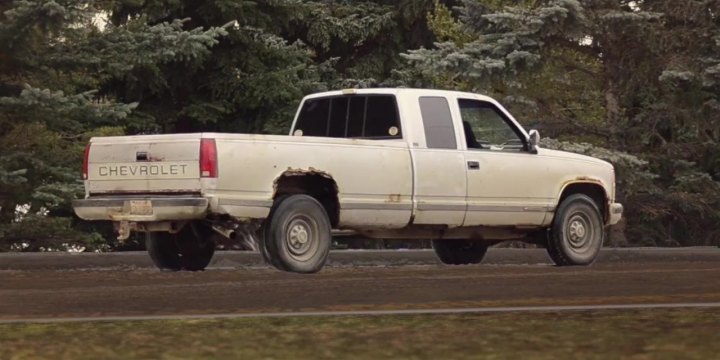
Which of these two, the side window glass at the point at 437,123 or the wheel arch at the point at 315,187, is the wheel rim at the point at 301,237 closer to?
the wheel arch at the point at 315,187

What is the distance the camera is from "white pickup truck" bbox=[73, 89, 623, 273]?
12133 mm

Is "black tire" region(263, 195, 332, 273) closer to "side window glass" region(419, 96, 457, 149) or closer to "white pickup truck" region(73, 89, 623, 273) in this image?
"white pickup truck" region(73, 89, 623, 273)

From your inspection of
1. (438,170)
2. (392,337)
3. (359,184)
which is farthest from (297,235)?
(392,337)

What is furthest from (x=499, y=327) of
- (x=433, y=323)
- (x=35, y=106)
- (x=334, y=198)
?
(x=35, y=106)

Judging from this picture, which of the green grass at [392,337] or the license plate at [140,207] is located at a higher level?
the license plate at [140,207]

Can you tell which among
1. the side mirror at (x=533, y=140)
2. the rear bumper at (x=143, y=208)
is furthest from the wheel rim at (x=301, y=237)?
the side mirror at (x=533, y=140)

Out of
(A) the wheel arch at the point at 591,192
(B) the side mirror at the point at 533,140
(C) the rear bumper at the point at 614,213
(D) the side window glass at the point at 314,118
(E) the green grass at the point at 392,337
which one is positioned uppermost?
(D) the side window glass at the point at 314,118

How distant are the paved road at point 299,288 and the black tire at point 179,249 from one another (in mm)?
315

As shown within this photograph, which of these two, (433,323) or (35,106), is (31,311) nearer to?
(433,323)

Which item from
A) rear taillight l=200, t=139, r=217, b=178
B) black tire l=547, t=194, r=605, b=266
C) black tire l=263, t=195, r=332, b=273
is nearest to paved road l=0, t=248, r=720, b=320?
black tire l=263, t=195, r=332, b=273

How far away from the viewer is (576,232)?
1497cm

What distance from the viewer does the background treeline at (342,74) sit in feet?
59.5

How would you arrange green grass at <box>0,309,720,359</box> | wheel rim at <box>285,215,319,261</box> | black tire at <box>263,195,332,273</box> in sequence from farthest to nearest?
wheel rim at <box>285,215,319,261</box> → black tire at <box>263,195,332,273</box> → green grass at <box>0,309,720,359</box>

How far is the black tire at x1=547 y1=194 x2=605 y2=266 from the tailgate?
4654 mm
